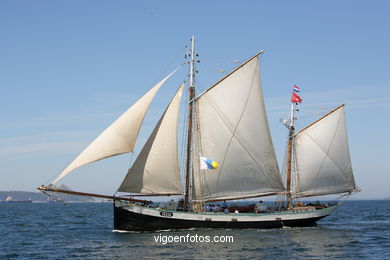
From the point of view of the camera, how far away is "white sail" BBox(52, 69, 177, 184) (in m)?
37.2

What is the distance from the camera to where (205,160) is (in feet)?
145

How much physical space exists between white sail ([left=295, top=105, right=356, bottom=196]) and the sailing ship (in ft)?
12.5

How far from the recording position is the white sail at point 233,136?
145 ft

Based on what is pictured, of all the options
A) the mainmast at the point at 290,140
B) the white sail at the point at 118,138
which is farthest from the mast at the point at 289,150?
the white sail at the point at 118,138

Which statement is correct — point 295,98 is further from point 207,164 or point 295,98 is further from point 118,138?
point 118,138

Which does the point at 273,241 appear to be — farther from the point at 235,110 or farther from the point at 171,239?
the point at 235,110

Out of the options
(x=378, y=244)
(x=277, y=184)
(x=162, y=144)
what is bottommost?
(x=378, y=244)

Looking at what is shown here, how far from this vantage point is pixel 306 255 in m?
32.6

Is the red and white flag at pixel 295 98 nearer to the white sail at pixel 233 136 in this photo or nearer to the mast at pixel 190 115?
the white sail at pixel 233 136

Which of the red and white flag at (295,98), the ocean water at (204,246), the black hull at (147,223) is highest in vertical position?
the red and white flag at (295,98)

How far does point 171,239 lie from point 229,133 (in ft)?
38.3

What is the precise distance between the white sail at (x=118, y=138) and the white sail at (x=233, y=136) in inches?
267

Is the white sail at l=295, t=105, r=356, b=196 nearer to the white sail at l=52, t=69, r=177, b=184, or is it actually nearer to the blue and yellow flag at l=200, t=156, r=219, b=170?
the blue and yellow flag at l=200, t=156, r=219, b=170

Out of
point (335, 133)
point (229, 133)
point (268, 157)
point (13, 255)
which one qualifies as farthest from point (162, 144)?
point (335, 133)
